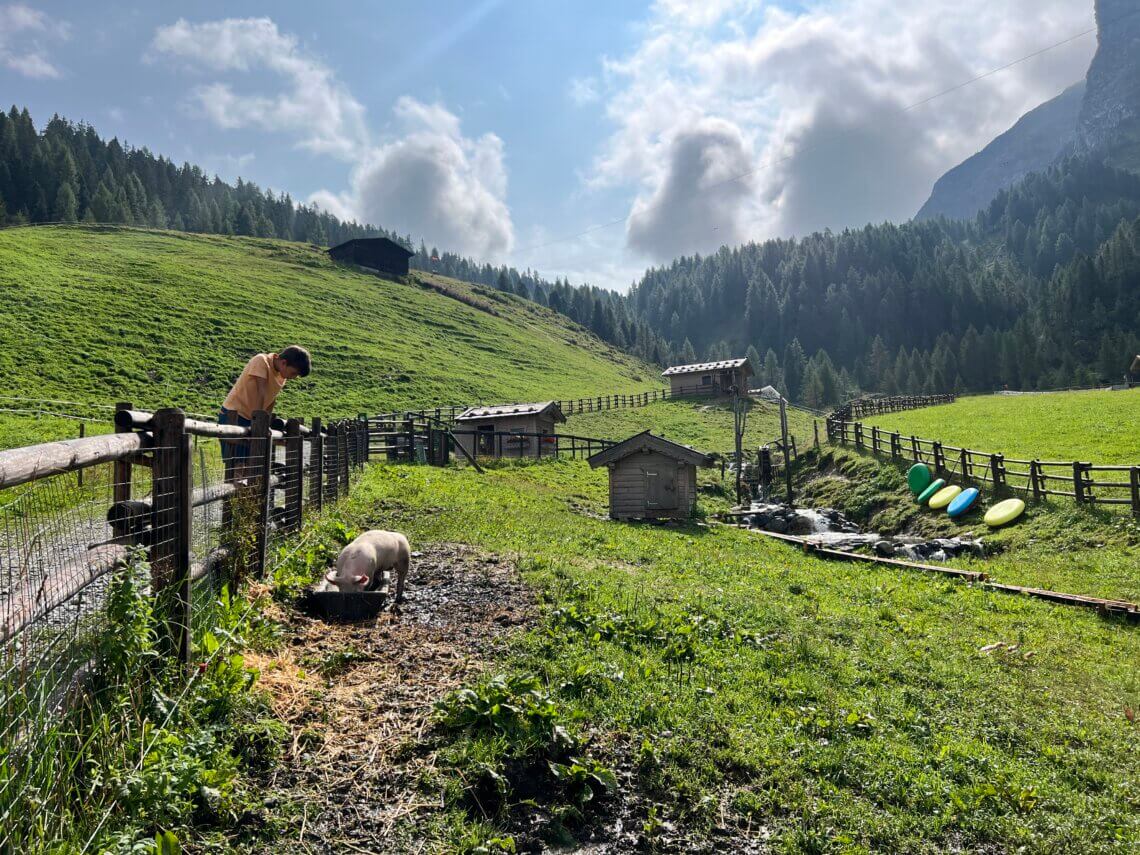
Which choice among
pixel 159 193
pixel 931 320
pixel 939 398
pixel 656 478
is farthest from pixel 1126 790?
pixel 931 320

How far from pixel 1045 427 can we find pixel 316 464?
36.6 metres

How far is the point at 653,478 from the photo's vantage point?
83.1 ft

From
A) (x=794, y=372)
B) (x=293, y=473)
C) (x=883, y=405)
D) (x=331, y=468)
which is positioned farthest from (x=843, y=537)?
(x=794, y=372)

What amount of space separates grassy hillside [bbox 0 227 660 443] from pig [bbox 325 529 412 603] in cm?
1872

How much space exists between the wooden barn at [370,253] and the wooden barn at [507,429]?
7159 cm

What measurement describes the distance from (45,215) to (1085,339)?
18487cm

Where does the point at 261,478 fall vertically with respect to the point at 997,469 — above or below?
above

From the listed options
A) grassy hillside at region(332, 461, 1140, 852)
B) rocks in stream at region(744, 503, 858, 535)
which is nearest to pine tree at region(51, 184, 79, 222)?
rocks in stream at region(744, 503, 858, 535)

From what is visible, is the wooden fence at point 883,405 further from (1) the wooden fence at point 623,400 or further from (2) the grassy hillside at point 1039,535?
(2) the grassy hillside at point 1039,535

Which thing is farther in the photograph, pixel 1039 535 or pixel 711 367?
pixel 711 367

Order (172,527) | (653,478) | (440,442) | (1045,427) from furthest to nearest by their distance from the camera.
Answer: (1045,427), (440,442), (653,478), (172,527)

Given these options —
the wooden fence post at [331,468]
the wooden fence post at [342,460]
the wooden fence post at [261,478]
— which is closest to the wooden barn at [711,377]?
the wooden fence post at [342,460]

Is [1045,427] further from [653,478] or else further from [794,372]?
[794,372]

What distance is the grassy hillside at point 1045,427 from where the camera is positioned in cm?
2683
